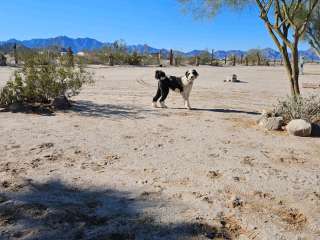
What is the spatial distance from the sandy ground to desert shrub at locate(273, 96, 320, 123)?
697 mm

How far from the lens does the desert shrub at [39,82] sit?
9367 mm

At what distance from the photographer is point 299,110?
330 inches

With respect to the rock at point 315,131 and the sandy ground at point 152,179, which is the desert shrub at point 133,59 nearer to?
the sandy ground at point 152,179

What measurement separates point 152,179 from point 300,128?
377 cm

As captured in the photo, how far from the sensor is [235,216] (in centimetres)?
412

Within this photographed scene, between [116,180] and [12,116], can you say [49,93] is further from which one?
[116,180]

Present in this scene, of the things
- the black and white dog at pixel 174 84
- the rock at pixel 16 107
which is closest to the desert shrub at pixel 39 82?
the rock at pixel 16 107

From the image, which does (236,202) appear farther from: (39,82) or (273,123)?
A: (39,82)

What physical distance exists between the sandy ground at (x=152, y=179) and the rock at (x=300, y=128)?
0.18 metres

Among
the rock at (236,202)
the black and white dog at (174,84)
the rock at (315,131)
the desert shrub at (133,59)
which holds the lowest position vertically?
the rock at (236,202)

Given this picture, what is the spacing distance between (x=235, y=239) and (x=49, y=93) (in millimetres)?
7096

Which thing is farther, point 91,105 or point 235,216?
point 91,105

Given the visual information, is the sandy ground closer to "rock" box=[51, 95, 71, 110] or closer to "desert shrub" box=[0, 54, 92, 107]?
"rock" box=[51, 95, 71, 110]

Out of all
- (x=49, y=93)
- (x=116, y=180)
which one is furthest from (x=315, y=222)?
(x=49, y=93)
